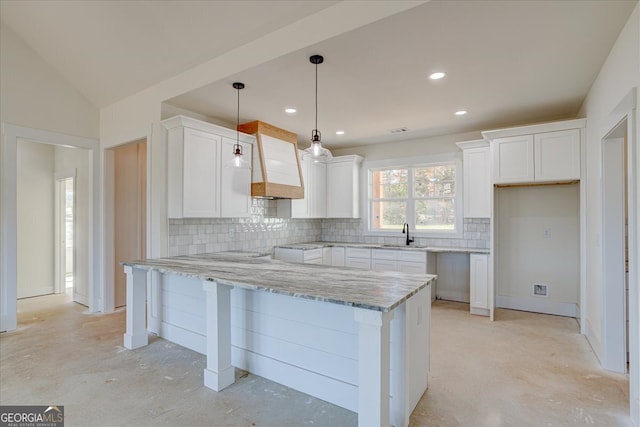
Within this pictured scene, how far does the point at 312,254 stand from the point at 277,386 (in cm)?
261

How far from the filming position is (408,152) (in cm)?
550

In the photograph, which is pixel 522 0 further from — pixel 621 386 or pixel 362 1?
pixel 621 386

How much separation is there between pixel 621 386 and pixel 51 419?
407cm

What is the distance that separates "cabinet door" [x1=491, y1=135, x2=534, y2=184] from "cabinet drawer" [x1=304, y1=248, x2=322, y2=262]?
8.73 feet

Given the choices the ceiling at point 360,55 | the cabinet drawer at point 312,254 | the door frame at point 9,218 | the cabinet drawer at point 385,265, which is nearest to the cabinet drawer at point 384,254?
the cabinet drawer at point 385,265

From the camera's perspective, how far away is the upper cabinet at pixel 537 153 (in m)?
3.76

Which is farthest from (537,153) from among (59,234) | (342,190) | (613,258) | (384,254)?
(59,234)

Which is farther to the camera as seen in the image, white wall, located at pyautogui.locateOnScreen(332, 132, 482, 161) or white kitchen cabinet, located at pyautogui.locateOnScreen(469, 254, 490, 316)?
white wall, located at pyautogui.locateOnScreen(332, 132, 482, 161)

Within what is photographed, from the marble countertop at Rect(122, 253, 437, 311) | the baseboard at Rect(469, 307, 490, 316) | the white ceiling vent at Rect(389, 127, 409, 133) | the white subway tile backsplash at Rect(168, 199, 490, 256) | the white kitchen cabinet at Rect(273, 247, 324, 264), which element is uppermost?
the white ceiling vent at Rect(389, 127, 409, 133)

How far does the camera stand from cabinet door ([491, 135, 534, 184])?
3998mm

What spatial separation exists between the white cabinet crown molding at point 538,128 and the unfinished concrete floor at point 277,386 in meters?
2.32

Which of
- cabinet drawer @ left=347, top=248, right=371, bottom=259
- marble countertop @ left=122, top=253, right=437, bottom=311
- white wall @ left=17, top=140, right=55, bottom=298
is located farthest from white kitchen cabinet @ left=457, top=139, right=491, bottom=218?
white wall @ left=17, top=140, right=55, bottom=298

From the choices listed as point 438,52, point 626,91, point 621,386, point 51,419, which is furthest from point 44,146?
point 621,386

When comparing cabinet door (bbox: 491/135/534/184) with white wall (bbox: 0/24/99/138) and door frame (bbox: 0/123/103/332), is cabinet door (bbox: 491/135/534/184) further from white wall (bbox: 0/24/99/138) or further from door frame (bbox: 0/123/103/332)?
door frame (bbox: 0/123/103/332)
